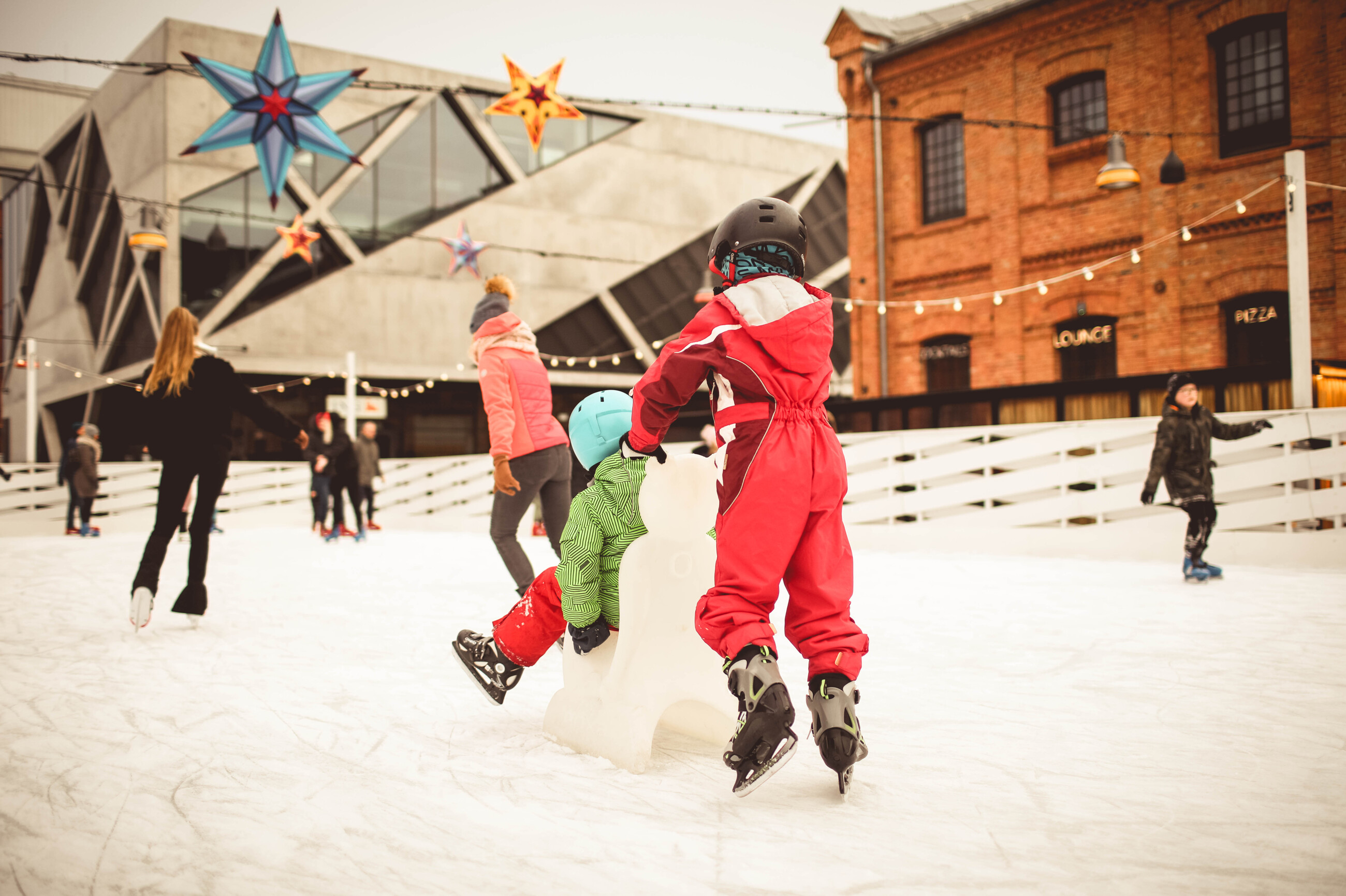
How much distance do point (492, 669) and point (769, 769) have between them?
1.20 m

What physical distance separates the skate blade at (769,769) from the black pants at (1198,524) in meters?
5.87

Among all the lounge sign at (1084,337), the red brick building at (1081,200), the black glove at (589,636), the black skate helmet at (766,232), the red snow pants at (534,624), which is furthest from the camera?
the lounge sign at (1084,337)

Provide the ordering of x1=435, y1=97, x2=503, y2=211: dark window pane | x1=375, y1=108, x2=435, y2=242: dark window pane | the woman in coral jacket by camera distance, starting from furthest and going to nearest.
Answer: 1. x1=435, y1=97, x2=503, y2=211: dark window pane
2. x1=375, y1=108, x2=435, y2=242: dark window pane
3. the woman in coral jacket

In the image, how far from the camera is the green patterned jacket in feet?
9.05

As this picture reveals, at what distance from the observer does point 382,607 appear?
586 centimetres

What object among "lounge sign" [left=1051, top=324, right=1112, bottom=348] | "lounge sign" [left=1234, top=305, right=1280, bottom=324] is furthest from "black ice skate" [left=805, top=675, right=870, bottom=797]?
"lounge sign" [left=1051, top=324, right=1112, bottom=348]

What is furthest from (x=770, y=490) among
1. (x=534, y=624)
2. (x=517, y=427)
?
(x=517, y=427)

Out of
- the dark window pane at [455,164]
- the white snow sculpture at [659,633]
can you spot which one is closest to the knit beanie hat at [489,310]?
the white snow sculpture at [659,633]

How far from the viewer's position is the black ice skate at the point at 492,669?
3066 mm

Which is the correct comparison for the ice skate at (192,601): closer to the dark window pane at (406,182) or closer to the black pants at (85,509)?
the black pants at (85,509)

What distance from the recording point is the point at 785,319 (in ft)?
7.91

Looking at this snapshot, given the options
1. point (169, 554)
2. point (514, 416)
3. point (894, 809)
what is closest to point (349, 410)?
point (169, 554)

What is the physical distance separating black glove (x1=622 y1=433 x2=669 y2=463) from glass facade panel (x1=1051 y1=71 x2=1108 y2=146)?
48.3 ft

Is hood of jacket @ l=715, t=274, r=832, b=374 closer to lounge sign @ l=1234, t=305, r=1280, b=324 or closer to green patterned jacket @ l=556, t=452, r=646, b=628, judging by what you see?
green patterned jacket @ l=556, t=452, r=646, b=628
